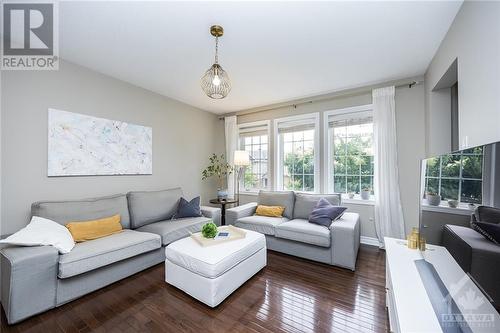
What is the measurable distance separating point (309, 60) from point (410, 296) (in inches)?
98.9

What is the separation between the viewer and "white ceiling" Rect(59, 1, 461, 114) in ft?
5.89

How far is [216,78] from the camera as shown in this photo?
2.00 m

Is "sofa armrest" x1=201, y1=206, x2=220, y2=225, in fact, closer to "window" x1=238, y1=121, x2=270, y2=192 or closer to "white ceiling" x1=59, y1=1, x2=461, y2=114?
"window" x1=238, y1=121, x2=270, y2=192

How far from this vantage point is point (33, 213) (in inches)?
89.1

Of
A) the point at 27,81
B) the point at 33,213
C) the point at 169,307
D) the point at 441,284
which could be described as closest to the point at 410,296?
the point at 441,284

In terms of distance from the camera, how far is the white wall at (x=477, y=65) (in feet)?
4.24

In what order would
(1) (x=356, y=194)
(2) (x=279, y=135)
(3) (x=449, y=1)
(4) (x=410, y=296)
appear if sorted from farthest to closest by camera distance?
(2) (x=279, y=135) → (1) (x=356, y=194) → (3) (x=449, y=1) → (4) (x=410, y=296)

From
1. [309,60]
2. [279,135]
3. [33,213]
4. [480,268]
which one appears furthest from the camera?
[279,135]

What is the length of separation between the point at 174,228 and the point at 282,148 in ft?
8.48

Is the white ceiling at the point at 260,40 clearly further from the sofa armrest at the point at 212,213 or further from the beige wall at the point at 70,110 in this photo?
the sofa armrest at the point at 212,213

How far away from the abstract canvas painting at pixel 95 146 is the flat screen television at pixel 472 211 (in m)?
3.64

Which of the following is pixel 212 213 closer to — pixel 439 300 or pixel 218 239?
pixel 218 239

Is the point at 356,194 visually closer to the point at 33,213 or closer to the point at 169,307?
the point at 169,307

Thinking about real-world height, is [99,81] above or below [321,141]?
above
